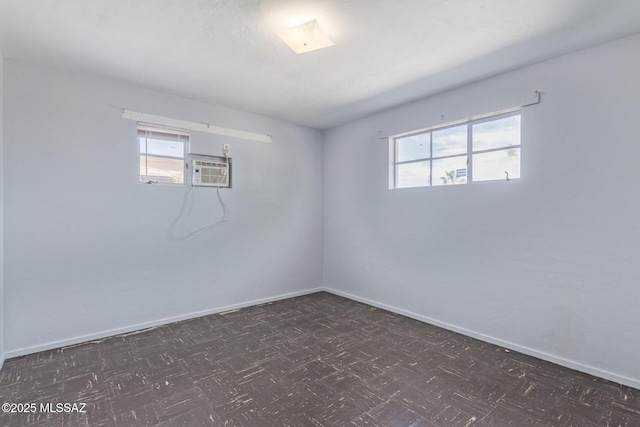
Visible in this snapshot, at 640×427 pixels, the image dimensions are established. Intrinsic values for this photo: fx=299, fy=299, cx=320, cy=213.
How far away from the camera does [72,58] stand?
2482 millimetres

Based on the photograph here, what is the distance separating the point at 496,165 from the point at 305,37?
209cm

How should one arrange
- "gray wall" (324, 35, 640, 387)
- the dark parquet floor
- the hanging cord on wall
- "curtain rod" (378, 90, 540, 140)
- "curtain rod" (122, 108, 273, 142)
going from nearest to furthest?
the dark parquet floor, "gray wall" (324, 35, 640, 387), "curtain rod" (378, 90, 540, 140), "curtain rod" (122, 108, 273, 142), the hanging cord on wall

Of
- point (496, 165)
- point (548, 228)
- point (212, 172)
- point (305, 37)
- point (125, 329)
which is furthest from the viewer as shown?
point (212, 172)

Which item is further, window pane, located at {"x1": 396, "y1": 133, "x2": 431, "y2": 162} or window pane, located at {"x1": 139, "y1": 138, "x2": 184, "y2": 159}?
window pane, located at {"x1": 396, "y1": 133, "x2": 431, "y2": 162}

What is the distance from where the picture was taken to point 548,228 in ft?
8.22

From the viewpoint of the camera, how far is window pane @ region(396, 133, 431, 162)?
3.46 metres

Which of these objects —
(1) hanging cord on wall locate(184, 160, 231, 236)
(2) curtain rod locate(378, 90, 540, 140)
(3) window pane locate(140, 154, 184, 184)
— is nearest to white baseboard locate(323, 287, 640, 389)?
(2) curtain rod locate(378, 90, 540, 140)

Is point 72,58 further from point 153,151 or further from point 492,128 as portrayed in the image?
point 492,128

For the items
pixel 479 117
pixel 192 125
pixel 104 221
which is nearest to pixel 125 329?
pixel 104 221

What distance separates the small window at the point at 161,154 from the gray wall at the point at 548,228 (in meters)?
2.54

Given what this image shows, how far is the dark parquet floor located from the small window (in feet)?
5.34

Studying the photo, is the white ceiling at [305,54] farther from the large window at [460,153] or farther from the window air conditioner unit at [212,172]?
the window air conditioner unit at [212,172]

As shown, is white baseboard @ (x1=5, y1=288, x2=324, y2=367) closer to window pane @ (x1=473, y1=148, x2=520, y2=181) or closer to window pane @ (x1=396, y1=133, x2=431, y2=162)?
window pane @ (x1=396, y1=133, x2=431, y2=162)

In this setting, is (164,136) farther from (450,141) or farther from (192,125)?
(450,141)
